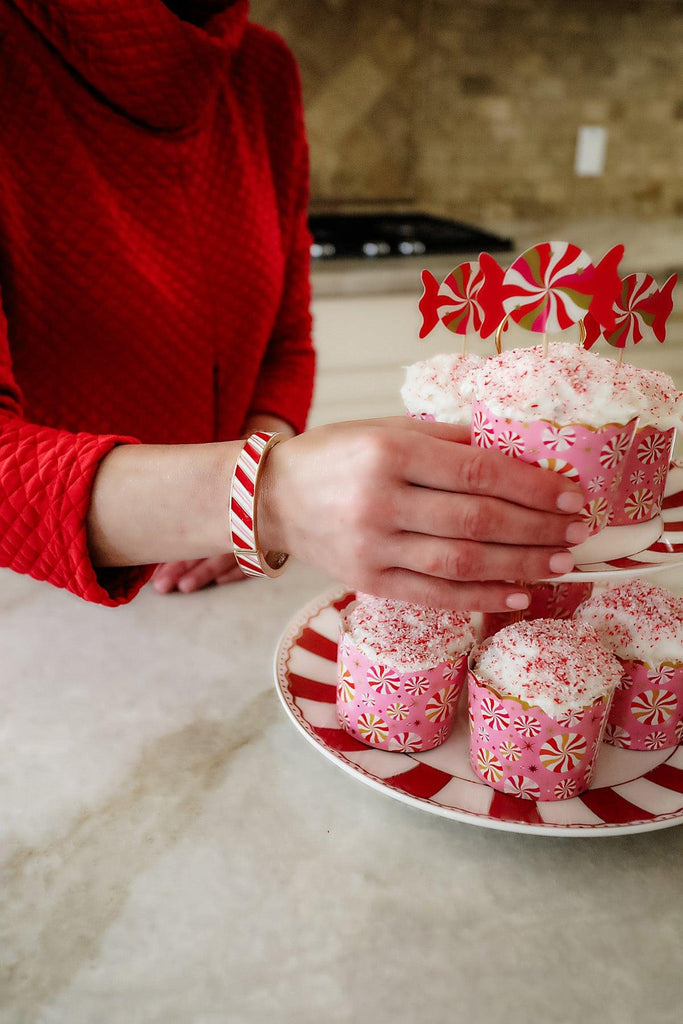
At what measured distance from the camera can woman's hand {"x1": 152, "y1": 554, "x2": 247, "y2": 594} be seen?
3.08 ft

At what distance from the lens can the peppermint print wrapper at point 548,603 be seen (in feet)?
2.57

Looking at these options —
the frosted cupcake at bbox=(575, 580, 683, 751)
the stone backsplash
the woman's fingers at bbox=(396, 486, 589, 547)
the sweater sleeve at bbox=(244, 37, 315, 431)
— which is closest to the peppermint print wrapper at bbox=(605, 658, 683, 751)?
the frosted cupcake at bbox=(575, 580, 683, 751)

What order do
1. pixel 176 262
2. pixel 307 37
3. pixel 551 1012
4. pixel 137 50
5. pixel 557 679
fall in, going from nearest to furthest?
pixel 551 1012
pixel 557 679
pixel 137 50
pixel 176 262
pixel 307 37

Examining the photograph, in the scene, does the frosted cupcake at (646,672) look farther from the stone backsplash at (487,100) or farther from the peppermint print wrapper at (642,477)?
the stone backsplash at (487,100)

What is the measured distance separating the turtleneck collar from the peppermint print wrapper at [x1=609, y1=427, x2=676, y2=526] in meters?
0.69

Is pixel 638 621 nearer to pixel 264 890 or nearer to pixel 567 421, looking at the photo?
pixel 567 421

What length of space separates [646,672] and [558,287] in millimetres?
343

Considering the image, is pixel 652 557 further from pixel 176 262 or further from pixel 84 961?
pixel 176 262

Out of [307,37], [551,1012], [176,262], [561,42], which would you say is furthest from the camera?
[561,42]

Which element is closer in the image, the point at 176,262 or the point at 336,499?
the point at 336,499

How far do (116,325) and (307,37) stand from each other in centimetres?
184

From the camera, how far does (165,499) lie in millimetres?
606

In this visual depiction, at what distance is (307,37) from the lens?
93.0 inches

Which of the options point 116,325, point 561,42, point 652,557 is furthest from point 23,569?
point 561,42
